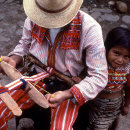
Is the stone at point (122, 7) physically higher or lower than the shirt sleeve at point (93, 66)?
lower

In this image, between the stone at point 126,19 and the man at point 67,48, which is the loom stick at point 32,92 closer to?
the man at point 67,48

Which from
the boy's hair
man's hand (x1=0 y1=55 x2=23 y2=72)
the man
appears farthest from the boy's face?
man's hand (x1=0 y1=55 x2=23 y2=72)

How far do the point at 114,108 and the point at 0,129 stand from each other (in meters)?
1.07

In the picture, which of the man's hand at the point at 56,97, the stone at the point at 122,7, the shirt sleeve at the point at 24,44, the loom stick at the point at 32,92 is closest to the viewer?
the loom stick at the point at 32,92

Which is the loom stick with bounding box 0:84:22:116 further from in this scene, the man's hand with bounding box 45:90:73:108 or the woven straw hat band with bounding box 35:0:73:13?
the woven straw hat band with bounding box 35:0:73:13

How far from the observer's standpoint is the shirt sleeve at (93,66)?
151 centimetres

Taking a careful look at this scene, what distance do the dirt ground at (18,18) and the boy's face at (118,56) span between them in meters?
2.46

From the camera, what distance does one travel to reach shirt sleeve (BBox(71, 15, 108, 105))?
59.3 inches

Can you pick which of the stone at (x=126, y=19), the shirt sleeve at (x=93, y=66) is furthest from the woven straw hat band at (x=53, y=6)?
the stone at (x=126, y=19)

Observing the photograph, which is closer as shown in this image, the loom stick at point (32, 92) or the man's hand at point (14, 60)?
the loom stick at point (32, 92)

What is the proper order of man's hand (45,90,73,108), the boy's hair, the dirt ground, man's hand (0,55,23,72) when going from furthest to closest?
the dirt ground → man's hand (0,55,23,72) → the boy's hair → man's hand (45,90,73,108)

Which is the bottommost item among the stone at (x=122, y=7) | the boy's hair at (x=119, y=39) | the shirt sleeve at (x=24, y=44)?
the stone at (x=122, y=7)

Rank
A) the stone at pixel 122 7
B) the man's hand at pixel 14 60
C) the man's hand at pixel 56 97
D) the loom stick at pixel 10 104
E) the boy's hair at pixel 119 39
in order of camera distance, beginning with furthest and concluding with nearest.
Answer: the stone at pixel 122 7 → the man's hand at pixel 14 60 → the boy's hair at pixel 119 39 → the man's hand at pixel 56 97 → the loom stick at pixel 10 104

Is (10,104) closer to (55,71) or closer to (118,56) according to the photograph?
(55,71)
